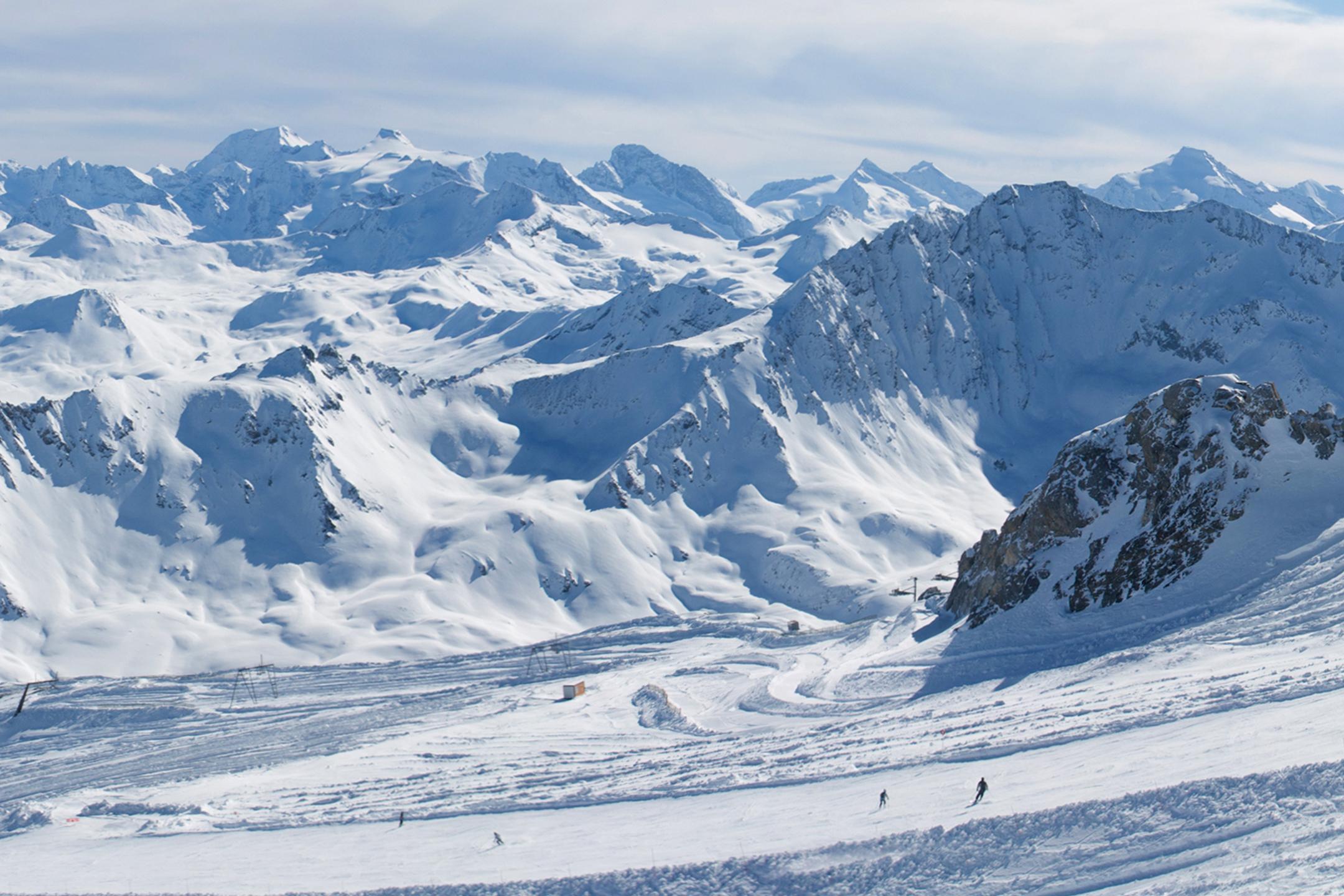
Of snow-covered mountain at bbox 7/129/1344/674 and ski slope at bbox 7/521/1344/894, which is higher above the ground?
ski slope at bbox 7/521/1344/894

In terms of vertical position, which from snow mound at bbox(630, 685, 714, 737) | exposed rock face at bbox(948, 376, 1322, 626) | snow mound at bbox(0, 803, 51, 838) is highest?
exposed rock face at bbox(948, 376, 1322, 626)

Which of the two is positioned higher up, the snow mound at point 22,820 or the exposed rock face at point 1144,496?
the exposed rock face at point 1144,496

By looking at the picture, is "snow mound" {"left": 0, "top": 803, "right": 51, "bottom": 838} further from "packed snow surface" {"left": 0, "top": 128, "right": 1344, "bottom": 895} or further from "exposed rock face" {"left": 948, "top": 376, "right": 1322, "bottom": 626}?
"exposed rock face" {"left": 948, "top": 376, "right": 1322, "bottom": 626}

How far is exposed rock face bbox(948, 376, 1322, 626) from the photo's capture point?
202 feet

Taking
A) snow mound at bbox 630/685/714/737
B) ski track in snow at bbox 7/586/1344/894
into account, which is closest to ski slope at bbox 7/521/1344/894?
ski track in snow at bbox 7/586/1344/894

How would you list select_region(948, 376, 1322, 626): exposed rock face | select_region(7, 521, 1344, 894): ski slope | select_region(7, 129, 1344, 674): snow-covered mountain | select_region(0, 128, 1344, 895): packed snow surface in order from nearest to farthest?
1. select_region(7, 521, 1344, 894): ski slope
2. select_region(0, 128, 1344, 895): packed snow surface
3. select_region(948, 376, 1322, 626): exposed rock face
4. select_region(7, 129, 1344, 674): snow-covered mountain

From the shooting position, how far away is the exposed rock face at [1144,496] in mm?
61594

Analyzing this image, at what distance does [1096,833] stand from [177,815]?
3350 cm

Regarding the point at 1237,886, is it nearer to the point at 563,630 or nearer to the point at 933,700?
the point at 933,700

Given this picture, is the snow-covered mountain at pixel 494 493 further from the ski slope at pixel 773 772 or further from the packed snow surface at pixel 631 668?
the ski slope at pixel 773 772

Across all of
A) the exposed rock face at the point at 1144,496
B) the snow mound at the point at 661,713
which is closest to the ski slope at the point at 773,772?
the snow mound at the point at 661,713

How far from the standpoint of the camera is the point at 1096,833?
109ft

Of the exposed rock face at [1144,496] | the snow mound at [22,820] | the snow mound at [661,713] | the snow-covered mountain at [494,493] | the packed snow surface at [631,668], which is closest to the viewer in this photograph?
the packed snow surface at [631,668]

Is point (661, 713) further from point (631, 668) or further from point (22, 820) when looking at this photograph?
point (22, 820)
